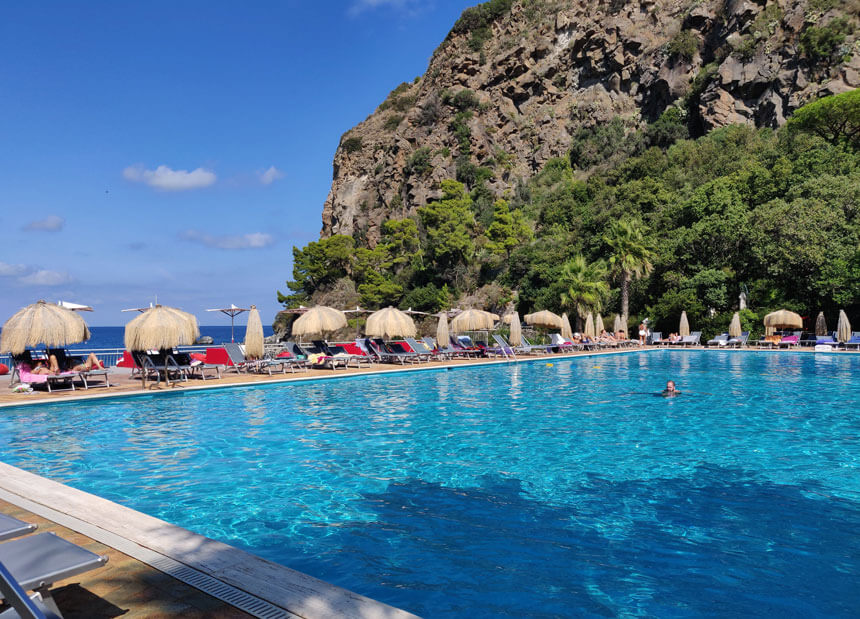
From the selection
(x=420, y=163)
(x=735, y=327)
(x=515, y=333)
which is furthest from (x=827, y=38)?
(x=515, y=333)

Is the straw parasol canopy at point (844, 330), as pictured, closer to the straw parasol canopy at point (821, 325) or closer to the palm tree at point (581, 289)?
the straw parasol canopy at point (821, 325)

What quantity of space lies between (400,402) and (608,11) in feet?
209

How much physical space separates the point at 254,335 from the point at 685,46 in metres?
52.4

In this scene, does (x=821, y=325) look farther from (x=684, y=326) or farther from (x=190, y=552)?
(x=190, y=552)

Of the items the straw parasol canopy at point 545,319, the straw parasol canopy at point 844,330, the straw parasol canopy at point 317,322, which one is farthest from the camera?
the straw parasol canopy at point 545,319

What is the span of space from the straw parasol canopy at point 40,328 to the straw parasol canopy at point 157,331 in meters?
1.05

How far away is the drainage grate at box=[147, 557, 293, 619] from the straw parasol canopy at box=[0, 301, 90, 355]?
10.4 meters

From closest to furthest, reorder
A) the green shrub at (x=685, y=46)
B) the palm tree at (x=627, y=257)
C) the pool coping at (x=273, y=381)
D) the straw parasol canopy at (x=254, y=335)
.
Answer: the pool coping at (x=273, y=381)
the straw parasol canopy at (x=254, y=335)
the palm tree at (x=627, y=257)
the green shrub at (x=685, y=46)

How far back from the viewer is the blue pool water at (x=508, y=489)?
12.6 feet

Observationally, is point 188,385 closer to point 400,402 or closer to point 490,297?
point 400,402

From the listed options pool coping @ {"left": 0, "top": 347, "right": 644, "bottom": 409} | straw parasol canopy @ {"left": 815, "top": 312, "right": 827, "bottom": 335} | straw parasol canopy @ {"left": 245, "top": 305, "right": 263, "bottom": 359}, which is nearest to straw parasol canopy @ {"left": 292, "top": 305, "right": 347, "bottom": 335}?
straw parasol canopy @ {"left": 245, "top": 305, "right": 263, "bottom": 359}

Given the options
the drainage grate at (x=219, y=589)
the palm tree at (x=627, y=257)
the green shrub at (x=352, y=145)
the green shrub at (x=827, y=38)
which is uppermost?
the green shrub at (x=352, y=145)

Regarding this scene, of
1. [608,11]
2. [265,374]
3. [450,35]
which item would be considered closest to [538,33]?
[608,11]

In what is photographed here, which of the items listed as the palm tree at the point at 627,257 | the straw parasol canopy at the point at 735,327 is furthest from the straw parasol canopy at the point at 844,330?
the palm tree at the point at 627,257
